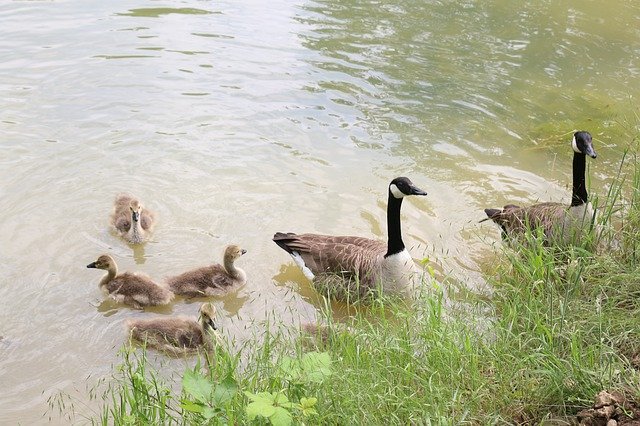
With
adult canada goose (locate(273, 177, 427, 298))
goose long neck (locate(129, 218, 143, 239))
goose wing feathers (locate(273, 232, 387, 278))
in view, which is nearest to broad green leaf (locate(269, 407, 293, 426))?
adult canada goose (locate(273, 177, 427, 298))

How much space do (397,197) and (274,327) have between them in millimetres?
1825

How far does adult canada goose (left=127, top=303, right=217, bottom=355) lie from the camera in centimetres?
587

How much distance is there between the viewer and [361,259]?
22.7 ft

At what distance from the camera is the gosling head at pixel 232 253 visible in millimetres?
6902

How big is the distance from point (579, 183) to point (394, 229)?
1896mm

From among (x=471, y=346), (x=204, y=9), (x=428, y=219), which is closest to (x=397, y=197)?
(x=428, y=219)

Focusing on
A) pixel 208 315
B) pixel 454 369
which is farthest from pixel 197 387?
pixel 208 315

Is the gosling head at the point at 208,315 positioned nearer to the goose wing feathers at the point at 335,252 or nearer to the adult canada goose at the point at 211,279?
the adult canada goose at the point at 211,279

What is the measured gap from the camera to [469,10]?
49.3 feet

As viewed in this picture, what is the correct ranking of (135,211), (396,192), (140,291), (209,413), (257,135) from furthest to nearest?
(257,135) < (135,211) < (396,192) < (140,291) < (209,413)

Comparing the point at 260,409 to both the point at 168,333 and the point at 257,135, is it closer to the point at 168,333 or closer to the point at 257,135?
the point at 168,333

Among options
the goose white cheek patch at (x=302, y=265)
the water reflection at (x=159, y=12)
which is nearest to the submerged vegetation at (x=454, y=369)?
the goose white cheek patch at (x=302, y=265)

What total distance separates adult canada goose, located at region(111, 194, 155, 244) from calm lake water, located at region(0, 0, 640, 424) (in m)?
0.17

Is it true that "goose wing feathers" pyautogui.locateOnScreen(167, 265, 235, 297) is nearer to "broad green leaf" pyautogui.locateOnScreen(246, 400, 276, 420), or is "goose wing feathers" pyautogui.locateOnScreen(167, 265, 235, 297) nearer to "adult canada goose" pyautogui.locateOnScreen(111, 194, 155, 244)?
"adult canada goose" pyautogui.locateOnScreen(111, 194, 155, 244)
